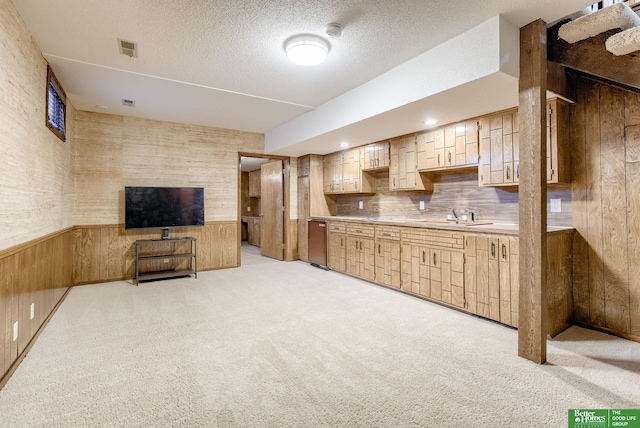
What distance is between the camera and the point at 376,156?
202 inches

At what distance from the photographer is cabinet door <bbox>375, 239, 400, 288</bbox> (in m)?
4.25

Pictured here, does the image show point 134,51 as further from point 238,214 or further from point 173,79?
point 238,214

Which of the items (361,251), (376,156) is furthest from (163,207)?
(376,156)

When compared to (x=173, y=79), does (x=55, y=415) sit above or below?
below

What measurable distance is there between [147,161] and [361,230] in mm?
3830

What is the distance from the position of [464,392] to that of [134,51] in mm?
4009

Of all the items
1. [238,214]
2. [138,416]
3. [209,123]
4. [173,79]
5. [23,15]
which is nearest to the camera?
[138,416]

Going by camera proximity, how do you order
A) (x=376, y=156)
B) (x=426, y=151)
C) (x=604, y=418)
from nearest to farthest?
(x=604, y=418)
(x=426, y=151)
(x=376, y=156)

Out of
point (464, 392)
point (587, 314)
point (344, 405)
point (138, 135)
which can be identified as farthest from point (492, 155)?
point (138, 135)

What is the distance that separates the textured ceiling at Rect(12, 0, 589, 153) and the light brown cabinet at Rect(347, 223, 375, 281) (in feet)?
6.87

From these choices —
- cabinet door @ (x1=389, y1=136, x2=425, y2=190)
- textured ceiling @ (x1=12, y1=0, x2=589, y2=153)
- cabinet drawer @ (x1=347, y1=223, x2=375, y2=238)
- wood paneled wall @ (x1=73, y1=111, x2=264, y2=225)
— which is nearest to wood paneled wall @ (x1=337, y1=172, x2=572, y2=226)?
cabinet door @ (x1=389, y1=136, x2=425, y2=190)

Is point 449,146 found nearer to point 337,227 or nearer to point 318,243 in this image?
point 337,227

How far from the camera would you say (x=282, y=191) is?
6.75m

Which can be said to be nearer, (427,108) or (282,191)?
(427,108)
